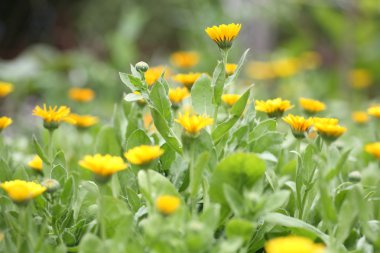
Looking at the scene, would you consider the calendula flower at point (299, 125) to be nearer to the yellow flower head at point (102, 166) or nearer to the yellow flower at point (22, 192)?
the yellow flower head at point (102, 166)

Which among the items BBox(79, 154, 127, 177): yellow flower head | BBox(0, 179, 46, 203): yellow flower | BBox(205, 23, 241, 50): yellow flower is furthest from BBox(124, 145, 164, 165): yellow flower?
BBox(205, 23, 241, 50): yellow flower

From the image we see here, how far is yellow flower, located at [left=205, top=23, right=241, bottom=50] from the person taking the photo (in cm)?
120

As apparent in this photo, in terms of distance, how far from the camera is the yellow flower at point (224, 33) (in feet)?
3.92

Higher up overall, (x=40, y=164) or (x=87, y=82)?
(x=40, y=164)

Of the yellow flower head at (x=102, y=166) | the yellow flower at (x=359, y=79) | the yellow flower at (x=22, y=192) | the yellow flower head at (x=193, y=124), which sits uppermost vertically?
the yellow flower head at (x=193, y=124)

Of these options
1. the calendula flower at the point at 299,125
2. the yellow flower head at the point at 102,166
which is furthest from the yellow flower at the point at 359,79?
the yellow flower head at the point at 102,166

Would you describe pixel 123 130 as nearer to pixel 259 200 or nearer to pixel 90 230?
pixel 90 230

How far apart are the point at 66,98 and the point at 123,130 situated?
2.14 m

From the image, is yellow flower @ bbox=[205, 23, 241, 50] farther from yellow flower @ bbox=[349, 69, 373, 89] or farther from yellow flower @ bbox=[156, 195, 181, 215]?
yellow flower @ bbox=[349, 69, 373, 89]

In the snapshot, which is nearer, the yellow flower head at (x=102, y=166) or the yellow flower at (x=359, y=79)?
the yellow flower head at (x=102, y=166)

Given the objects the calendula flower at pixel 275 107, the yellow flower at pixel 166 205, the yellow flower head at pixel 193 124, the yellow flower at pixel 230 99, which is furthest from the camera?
the yellow flower at pixel 230 99

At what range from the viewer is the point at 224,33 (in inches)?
47.3

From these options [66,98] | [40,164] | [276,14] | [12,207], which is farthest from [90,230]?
[276,14]

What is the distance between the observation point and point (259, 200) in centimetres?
98
